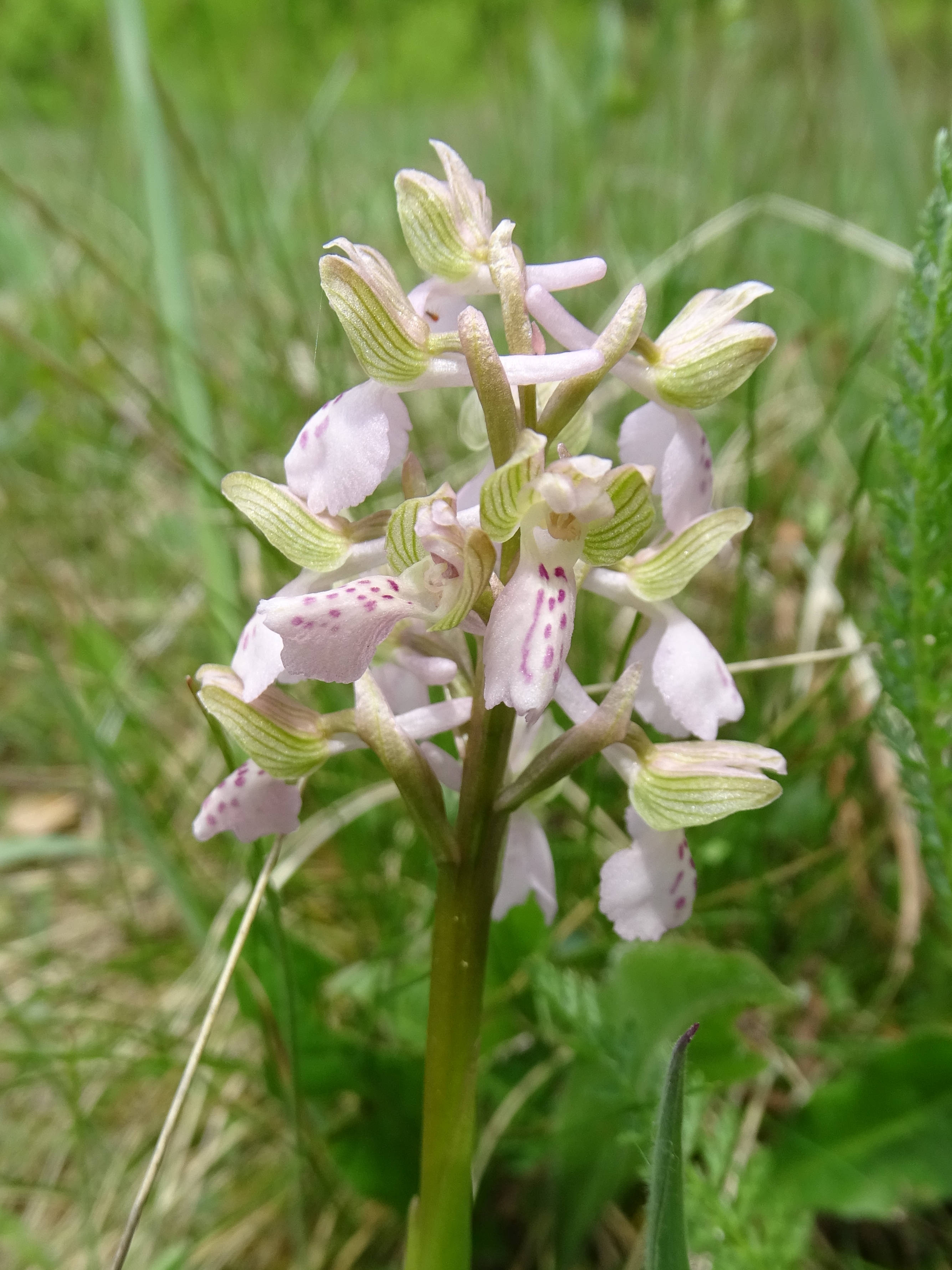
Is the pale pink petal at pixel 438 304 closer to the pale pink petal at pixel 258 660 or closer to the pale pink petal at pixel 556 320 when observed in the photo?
the pale pink petal at pixel 556 320

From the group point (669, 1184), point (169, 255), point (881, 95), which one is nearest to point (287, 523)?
point (669, 1184)

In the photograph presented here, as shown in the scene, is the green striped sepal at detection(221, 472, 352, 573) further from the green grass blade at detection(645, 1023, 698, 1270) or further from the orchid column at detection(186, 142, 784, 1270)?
the green grass blade at detection(645, 1023, 698, 1270)

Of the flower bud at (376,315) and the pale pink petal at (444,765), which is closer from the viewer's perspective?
the flower bud at (376,315)

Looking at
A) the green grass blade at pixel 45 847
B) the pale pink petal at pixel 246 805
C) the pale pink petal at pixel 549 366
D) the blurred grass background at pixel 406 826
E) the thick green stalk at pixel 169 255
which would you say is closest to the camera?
the pale pink petal at pixel 549 366

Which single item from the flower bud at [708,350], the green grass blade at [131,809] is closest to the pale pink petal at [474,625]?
the flower bud at [708,350]

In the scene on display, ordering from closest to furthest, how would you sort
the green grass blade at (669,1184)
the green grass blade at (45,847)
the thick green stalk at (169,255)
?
the green grass blade at (669,1184) → the green grass blade at (45,847) → the thick green stalk at (169,255)

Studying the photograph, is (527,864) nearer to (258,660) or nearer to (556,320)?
(258,660)

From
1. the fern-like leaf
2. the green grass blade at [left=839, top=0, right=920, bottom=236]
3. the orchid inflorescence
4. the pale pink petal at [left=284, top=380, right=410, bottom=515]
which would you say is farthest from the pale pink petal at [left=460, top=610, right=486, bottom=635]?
the green grass blade at [left=839, top=0, right=920, bottom=236]

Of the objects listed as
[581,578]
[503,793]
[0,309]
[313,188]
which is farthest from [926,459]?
[0,309]
